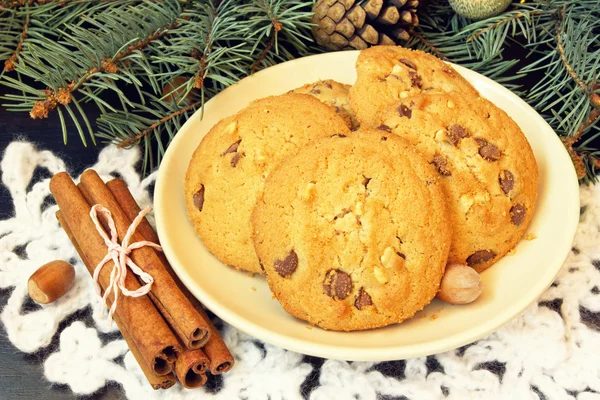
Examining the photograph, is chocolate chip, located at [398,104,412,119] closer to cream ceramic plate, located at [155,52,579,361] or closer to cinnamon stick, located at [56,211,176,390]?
cream ceramic plate, located at [155,52,579,361]

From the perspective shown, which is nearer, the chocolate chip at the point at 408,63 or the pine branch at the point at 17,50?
the chocolate chip at the point at 408,63

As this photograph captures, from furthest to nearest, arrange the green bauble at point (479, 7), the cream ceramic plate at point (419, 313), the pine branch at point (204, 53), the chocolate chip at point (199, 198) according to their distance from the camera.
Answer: the green bauble at point (479, 7) < the pine branch at point (204, 53) < the chocolate chip at point (199, 198) < the cream ceramic plate at point (419, 313)

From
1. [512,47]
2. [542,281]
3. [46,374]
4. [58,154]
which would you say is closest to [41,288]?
[46,374]

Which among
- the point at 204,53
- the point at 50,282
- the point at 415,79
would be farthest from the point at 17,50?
the point at 415,79

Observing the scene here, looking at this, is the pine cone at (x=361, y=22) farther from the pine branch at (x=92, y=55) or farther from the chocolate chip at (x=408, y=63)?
the pine branch at (x=92, y=55)

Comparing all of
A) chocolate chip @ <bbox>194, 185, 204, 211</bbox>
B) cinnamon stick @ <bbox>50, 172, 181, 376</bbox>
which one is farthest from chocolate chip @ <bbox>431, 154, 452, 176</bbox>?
cinnamon stick @ <bbox>50, 172, 181, 376</bbox>

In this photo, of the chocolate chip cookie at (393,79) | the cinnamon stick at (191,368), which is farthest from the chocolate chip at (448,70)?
the cinnamon stick at (191,368)
